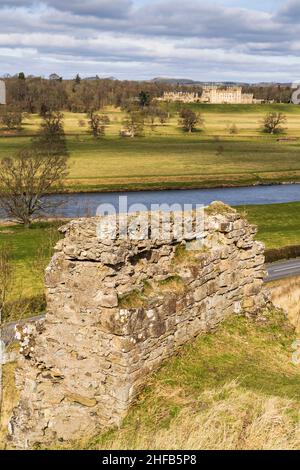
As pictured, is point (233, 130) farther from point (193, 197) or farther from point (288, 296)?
point (288, 296)

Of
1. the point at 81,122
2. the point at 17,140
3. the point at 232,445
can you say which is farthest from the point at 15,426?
the point at 81,122

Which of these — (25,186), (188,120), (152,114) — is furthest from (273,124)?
(25,186)

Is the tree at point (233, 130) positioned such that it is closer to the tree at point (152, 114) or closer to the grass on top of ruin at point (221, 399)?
the tree at point (152, 114)

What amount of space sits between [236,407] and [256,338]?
4591mm

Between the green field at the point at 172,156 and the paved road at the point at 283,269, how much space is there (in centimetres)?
3264

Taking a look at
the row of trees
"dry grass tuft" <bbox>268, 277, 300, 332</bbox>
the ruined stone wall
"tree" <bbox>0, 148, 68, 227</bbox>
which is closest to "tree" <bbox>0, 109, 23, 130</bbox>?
the row of trees

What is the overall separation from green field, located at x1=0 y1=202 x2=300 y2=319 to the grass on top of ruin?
31.1ft

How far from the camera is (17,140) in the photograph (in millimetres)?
92750

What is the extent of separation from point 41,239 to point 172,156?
5206 centimetres

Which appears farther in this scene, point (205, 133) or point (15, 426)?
point (205, 133)

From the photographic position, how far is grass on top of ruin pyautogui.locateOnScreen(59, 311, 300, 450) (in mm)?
7996

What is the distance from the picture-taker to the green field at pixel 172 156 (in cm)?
6944

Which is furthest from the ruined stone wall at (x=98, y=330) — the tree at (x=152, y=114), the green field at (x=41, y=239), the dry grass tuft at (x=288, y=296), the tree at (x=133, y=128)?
the tree at (x=152, y=114)
